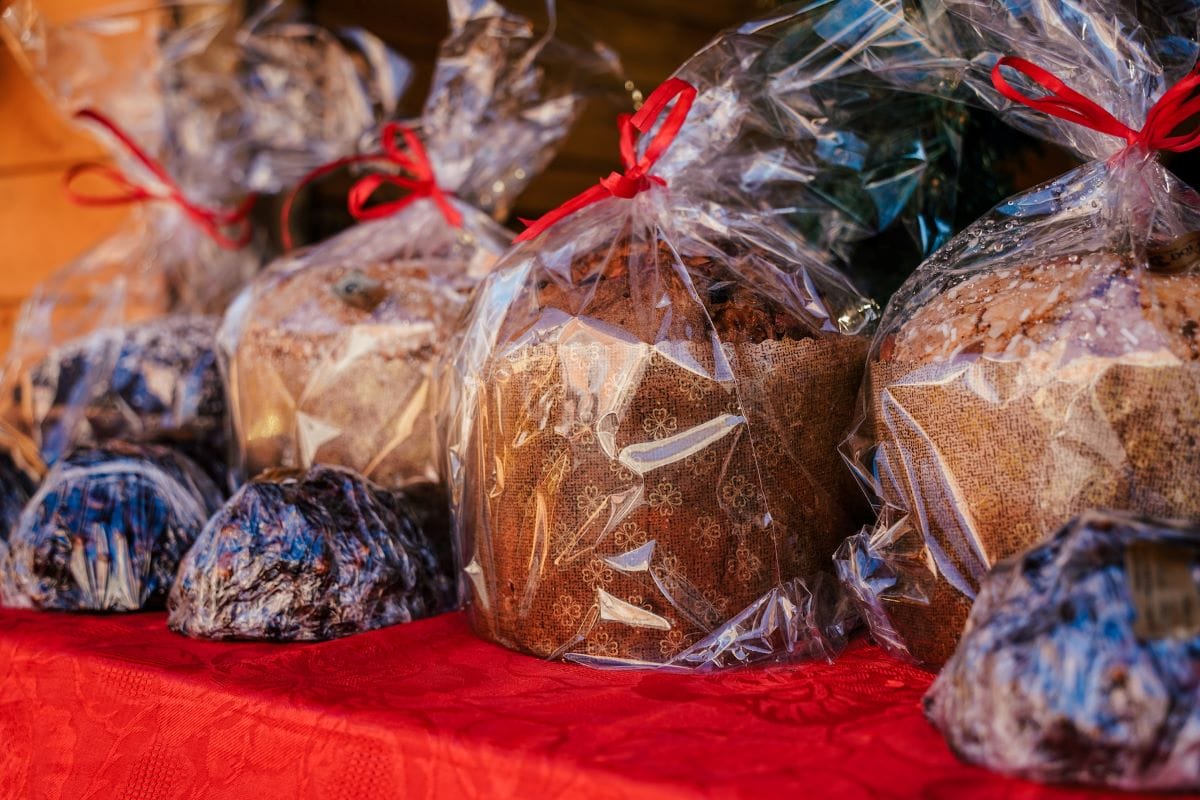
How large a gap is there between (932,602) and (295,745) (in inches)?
20.0

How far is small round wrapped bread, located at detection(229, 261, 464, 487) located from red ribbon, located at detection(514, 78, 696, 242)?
0.84 feet

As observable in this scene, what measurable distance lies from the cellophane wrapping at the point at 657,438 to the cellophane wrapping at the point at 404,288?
171mm

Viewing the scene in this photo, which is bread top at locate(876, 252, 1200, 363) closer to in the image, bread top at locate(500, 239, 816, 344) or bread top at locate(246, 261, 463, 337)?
bread top at locate(500, 239, 816, 344)

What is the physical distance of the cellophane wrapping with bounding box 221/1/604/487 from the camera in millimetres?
1223

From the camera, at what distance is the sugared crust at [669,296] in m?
0.93

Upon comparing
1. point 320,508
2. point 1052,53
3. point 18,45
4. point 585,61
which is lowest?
point 320,508

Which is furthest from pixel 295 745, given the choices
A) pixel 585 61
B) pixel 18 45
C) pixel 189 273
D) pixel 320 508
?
pixel 18 45

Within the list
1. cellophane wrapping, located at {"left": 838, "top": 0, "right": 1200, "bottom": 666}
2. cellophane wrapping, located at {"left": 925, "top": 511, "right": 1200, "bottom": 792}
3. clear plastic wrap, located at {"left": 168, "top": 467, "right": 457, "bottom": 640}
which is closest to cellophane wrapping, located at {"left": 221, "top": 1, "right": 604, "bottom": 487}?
clear plastic wrap, located at {"left": 168, "top": 467, "right": 457, "bottom": 640}

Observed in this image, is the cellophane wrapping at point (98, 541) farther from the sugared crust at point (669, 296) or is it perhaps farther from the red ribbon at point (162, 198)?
the red ribbon at point (162, 198)

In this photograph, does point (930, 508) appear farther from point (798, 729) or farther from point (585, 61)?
point (585, 61)

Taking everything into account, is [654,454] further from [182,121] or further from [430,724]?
[182,121]

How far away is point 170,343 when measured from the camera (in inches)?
59.9

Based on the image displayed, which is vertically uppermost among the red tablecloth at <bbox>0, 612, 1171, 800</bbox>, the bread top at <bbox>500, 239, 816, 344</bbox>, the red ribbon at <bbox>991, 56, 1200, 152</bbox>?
the red ribbon at <bbox>991, 56, 1200, 152</bbox>

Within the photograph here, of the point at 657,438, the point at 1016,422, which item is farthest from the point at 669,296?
the point at 1016,422
